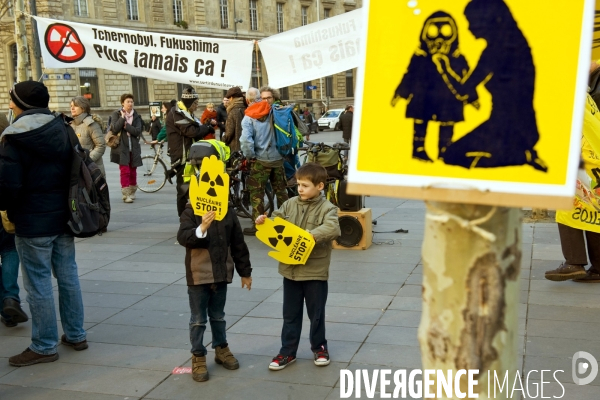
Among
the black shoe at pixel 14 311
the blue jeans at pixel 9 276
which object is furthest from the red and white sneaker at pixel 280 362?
the blue jeans at pixel 9 276

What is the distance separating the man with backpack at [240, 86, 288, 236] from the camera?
8.55 m

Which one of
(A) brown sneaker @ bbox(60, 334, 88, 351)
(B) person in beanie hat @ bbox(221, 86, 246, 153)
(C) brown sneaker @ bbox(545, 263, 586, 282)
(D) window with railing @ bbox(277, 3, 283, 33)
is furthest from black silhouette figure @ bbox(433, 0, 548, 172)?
(D) window with railing @ bbox(277, 3, 283, 33)

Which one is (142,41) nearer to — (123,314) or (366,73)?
(123,314)

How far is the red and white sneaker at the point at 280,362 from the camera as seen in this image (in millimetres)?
4617

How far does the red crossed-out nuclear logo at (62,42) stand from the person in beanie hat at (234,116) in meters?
2.17

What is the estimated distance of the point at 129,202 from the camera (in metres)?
12.5

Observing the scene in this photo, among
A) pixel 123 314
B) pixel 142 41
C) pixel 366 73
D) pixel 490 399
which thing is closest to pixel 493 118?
pixel 366 73

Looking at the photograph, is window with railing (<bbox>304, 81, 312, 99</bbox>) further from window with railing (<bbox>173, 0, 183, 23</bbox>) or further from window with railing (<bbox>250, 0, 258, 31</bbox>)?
window with railing (<bbox>173, 0, 183, 23</bbox>)

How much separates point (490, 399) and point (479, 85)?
0.83 meters

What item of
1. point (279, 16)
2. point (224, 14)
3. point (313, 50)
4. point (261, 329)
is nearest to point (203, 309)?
point (261, 329)

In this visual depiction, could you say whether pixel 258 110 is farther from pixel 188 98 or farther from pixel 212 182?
pixel 212 182

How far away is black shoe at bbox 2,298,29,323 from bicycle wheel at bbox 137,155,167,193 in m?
8.02

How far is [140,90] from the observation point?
149 feet

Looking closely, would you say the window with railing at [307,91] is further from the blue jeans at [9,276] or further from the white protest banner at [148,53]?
the blue jeans at [9,276]
